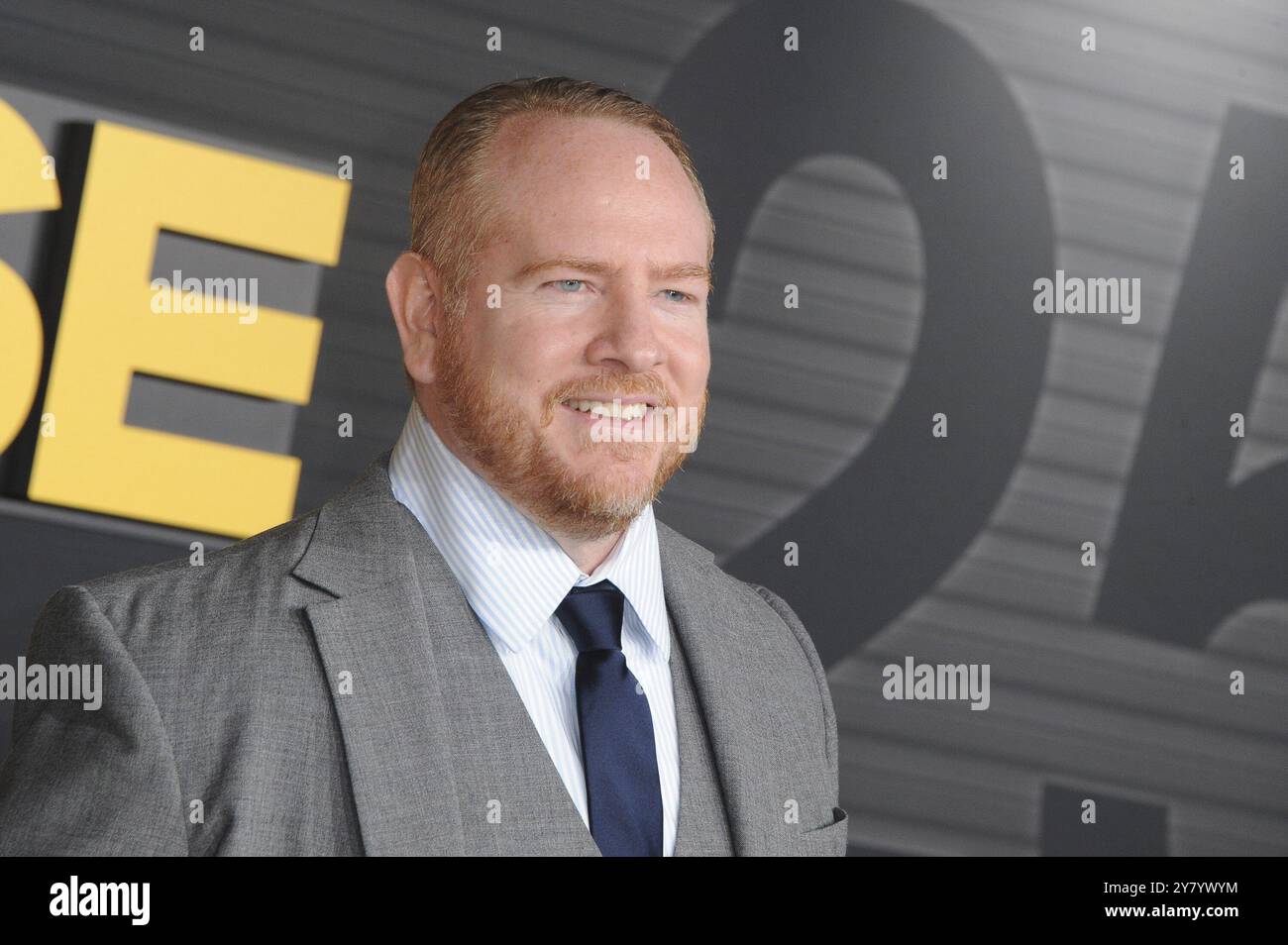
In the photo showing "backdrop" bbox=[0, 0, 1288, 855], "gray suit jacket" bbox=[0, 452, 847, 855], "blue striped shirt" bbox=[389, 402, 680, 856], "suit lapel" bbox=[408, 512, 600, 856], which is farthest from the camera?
"backdrop" bbox=[0, 0, 1288, 855]

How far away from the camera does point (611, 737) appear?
5.63 ft

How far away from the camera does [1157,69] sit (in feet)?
14.1

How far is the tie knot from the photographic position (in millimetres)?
1788

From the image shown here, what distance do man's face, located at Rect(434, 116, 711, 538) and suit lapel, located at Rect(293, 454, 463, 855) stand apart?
0.19m

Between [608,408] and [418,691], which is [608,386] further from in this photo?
[418,691]

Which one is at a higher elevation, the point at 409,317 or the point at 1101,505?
the point at 1101,505

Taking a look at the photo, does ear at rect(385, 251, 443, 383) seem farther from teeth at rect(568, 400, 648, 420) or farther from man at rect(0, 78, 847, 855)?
teeth at rect(568, 400, 648, 420)

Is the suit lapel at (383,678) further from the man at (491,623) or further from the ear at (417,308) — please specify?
the ear at (417,308)

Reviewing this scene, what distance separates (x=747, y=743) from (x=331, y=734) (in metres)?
0.57

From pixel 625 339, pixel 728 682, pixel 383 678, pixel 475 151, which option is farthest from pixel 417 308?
pixel 728 682

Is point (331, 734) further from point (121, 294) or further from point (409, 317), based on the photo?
point (121, 294)

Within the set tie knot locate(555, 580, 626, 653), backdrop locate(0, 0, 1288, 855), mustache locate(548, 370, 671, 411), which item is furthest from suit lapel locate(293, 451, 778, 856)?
backdrop locate(0, 0, 1288, 855)

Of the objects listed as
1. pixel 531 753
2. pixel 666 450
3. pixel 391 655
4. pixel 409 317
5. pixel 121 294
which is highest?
pixel 121 294
